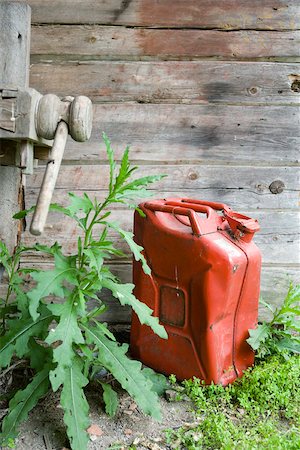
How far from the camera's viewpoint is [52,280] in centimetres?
214

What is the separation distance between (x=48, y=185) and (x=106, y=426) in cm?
127

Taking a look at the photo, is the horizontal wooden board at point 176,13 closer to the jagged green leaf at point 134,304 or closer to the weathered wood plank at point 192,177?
the weathered wood plank at point 192,177

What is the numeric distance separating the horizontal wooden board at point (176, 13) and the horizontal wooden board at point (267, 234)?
121cm

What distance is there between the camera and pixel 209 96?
3.17m

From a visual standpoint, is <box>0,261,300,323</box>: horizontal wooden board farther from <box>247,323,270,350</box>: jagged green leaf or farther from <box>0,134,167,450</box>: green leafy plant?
<box>0,134,167,450</box>: green leafy plant

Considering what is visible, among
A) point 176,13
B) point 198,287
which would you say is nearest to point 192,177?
point 198,287

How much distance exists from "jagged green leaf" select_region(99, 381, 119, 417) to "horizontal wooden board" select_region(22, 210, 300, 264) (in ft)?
3.29

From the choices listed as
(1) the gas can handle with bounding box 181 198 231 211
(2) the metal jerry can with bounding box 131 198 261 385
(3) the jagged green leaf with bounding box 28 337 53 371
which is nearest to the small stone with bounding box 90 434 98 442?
(3) the jagged green leaf with bounding box 28 337 53 371

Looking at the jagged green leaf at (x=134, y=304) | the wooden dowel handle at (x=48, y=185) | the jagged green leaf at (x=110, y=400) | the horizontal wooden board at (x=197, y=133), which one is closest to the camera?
the wooden dowel handle at (x=48, y=185)

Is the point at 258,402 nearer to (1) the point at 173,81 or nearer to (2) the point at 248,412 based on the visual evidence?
(2) the point at 248,412

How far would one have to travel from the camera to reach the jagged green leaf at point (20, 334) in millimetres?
2250

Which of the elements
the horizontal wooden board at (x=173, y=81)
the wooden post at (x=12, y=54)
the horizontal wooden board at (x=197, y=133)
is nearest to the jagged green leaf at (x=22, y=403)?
the wooden post at (x=12, y=54)

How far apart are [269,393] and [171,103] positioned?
184 centimetres

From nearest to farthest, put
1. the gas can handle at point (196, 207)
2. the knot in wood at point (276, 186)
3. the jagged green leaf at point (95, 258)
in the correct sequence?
the jagged green leaf at point (95, 258), the gas can handle at point (196, 207), the knot in wood at point (276, 186)
